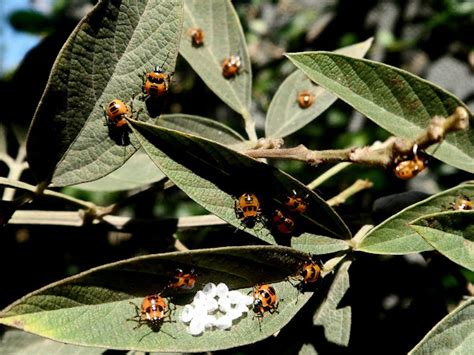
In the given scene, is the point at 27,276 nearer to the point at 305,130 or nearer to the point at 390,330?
the point at 390,330

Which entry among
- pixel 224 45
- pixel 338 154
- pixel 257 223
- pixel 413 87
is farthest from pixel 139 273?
pixel 224 45

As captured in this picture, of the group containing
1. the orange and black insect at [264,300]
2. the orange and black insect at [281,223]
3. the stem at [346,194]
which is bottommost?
the stem at [346,194]

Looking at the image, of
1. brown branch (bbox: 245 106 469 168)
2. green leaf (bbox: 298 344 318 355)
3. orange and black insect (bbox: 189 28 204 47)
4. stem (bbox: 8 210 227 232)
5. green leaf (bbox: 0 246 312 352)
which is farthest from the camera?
orange and black insect (bbox: 189 28 204 47)

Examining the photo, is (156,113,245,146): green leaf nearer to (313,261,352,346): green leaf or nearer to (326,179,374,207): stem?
(326,179,374,207): stem

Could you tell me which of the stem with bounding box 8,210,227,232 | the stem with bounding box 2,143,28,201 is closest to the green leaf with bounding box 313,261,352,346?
the stem with bounding box 8,210,227,232

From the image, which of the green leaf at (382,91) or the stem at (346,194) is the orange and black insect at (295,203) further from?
the stem at (346,194)

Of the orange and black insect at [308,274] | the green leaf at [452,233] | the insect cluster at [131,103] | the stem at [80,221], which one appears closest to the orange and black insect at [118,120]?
the insect cluster at [131,103]

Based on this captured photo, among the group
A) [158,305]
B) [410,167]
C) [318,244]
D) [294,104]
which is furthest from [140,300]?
[294,104]
